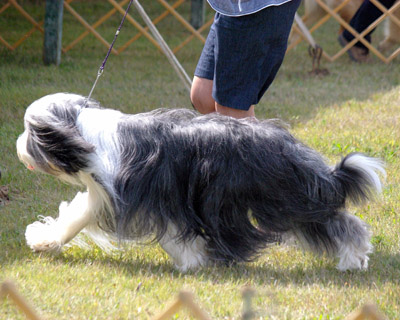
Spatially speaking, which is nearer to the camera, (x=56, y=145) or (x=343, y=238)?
(x=56, y=145)

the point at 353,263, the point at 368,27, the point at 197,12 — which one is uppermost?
the point at 368,27

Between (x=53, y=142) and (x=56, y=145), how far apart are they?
0.02 m

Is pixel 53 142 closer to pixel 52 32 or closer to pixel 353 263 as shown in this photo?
pixel 353 263

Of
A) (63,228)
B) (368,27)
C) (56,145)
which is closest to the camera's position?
(56,145)

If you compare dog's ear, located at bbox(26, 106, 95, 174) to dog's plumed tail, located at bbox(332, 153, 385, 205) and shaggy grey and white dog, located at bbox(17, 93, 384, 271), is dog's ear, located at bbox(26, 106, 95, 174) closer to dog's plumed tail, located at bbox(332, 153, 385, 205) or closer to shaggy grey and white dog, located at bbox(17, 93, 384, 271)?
shaggy grey and white dog, located at bbox(17, 93, 384, 271)

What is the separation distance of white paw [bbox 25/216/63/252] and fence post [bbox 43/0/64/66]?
5.24 m

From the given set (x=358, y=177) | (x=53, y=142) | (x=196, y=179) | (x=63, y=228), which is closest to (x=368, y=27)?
(x=358, y=177)

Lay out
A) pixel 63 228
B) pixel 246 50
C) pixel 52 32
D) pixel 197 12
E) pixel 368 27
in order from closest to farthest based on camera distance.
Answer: pixel 63 228, pixel 246 50, pixel 52 32, pixel 368 27, pixel 197 12

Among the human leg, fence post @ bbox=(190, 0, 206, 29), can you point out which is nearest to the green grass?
the human leg

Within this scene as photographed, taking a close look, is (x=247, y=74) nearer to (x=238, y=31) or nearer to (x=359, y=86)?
(x=238, y=31)

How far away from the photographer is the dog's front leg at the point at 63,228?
10.0ft

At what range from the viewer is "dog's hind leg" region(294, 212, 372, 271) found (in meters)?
3.04

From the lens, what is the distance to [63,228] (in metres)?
3.13

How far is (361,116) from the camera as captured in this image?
20.0ft
